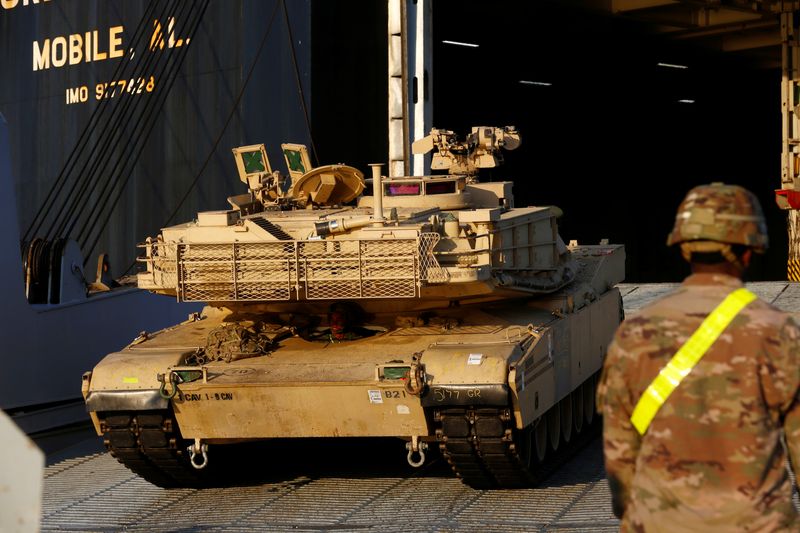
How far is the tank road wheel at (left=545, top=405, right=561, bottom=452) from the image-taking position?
486 inches

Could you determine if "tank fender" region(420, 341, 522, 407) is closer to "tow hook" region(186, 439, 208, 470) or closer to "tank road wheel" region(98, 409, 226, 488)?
"tow hook" region(186, 439, 208, 470)

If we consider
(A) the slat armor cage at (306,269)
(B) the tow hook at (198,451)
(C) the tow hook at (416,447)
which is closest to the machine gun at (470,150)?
(A) the slat armor cage at (306,269)

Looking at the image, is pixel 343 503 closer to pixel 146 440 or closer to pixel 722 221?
pixel 146 440

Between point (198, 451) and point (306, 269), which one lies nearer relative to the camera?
point (306, 269)

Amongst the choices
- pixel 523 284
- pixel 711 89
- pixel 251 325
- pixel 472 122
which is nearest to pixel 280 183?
pixel 251 325

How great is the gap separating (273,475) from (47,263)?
5.13 meters

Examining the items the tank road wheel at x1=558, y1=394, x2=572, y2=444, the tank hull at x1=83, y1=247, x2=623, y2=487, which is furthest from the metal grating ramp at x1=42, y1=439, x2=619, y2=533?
the tank road wheel at x1=558, y1=394, x2=572, y2=444

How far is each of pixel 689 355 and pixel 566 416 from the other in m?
8.92

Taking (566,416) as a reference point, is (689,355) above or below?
above

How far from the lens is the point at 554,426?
492 inches

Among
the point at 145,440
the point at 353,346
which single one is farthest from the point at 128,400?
the point at 353,346

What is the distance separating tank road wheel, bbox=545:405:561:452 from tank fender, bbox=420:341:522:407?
2.11m

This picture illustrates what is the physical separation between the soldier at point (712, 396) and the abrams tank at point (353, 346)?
219 inches

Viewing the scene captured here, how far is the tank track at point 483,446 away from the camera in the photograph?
10188mm
